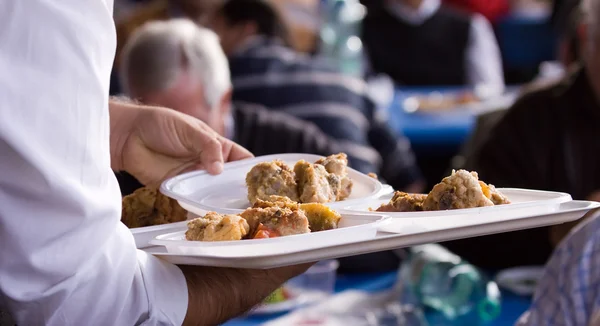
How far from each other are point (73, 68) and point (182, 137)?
46 cm

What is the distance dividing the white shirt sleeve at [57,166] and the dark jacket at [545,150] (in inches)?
78.9

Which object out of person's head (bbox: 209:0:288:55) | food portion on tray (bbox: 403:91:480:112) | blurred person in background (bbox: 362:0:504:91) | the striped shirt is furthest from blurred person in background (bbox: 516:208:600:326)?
blurred person in background (bbox: 362:0:504:91)

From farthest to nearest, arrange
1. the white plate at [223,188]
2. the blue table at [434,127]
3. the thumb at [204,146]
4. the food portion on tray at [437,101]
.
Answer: the food portion on tray at [437,101]
the blue table at [434,127]
the thumb at [204,146]
the white plate at [223,188]

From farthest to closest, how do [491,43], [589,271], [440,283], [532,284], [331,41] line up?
[491,43] < [331,41] < [532,284] < [440,283] < [589,271]

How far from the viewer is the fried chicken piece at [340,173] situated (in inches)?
47.8

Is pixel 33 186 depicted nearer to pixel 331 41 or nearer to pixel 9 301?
pixel 9 301

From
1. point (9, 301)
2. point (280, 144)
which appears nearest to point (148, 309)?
point (9, 301)

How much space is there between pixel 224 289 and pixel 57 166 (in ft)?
1.12

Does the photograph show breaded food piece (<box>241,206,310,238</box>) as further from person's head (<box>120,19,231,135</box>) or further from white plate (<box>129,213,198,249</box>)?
person's head (<box>120,19,231,135</box>)

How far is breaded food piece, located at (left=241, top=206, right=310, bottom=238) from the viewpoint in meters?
1.00

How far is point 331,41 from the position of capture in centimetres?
561

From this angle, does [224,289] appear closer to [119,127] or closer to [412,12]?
[119,127]

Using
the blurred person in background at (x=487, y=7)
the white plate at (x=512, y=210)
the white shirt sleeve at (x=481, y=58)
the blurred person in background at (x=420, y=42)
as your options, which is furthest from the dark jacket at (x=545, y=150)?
the blurred person in background at (x=487, y=7)

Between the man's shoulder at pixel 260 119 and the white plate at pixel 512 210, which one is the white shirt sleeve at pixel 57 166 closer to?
the white plate at pixel 512 210
